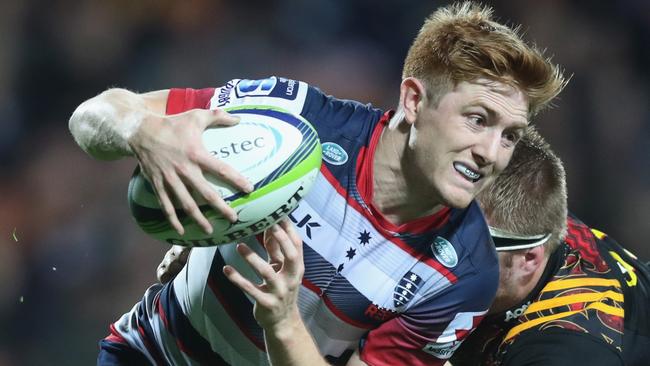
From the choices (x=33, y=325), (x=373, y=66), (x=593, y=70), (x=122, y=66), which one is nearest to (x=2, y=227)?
(x=33, y=325)

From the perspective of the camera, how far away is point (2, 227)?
15.7 ft

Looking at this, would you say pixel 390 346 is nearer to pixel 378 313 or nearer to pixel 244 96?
pixel 378 313

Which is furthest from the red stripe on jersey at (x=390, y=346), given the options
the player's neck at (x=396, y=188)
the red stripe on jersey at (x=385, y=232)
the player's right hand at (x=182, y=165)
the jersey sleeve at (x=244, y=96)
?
the player's right hand at (x=182, y=165)

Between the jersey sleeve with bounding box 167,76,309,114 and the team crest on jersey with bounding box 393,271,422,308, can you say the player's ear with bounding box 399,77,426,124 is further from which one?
the team crest on jersey with bounding box 393,271,422,308

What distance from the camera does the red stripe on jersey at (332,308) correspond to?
275 cm

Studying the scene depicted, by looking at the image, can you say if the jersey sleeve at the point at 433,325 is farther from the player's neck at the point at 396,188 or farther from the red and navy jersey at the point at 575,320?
the red and navy jersey at the point at 575,320

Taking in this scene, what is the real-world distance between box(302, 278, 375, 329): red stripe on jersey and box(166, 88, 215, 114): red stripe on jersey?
2.03 ft

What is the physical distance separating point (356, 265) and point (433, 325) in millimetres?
307

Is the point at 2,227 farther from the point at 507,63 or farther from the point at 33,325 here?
the point at 507,63

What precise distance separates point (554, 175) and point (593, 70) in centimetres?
278

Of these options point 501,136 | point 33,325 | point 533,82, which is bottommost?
point 33,325

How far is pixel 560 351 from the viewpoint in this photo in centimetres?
323

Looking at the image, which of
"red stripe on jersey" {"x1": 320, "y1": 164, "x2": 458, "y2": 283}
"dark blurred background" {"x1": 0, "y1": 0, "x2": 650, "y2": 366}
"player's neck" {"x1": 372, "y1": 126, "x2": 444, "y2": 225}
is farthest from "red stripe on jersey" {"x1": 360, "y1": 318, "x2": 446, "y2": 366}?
"dark blurred background" {"x1": 0, "y1": 0, "x2": 650, "y2": 366}

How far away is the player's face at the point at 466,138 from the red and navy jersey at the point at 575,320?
928 millimetres
